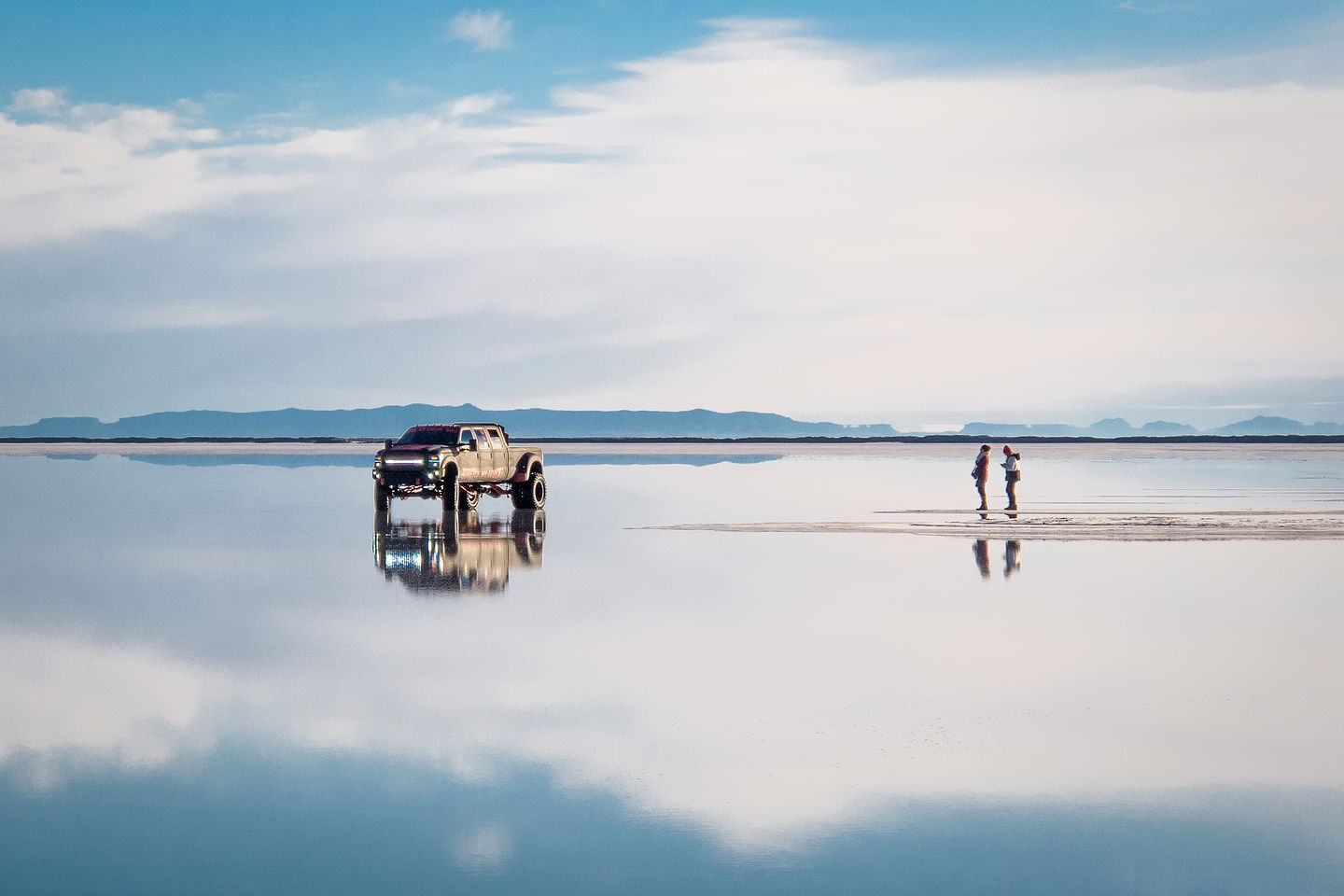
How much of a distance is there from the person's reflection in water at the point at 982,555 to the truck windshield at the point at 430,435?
13726 millimetres

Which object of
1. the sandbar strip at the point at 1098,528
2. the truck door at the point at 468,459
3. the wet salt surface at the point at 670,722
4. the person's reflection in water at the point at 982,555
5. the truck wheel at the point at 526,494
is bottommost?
the wet salt surface at the point at 670,722

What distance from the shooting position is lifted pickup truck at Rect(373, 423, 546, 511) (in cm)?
3098

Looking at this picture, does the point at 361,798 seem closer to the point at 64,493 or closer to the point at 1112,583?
the point at 1112,583

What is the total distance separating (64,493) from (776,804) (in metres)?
35.9

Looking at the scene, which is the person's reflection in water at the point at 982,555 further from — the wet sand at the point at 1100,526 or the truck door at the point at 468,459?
the truck door at the point at 468,459

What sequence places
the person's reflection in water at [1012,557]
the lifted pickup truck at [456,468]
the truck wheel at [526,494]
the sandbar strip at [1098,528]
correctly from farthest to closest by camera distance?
the truck wheel at [526,494], the lifted pickup truck at [456,468], the sandbar strip at [1098,528], the person's reflection in water at [1012,557]

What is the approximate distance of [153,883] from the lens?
628 centimetres

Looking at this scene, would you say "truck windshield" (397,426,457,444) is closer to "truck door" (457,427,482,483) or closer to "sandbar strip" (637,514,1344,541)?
"truck door" (457,427,482,483)

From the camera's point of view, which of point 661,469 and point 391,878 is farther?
point 661,469

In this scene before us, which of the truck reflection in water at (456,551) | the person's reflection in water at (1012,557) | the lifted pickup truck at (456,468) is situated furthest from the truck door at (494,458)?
the person's reflection in water at (1012,557)

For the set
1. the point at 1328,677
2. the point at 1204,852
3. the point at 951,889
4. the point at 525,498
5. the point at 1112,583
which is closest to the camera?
the point at 951,889

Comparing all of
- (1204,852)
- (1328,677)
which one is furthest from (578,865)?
(1328,677)

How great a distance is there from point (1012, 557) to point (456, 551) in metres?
8.84

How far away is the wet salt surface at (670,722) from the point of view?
6.65 m
